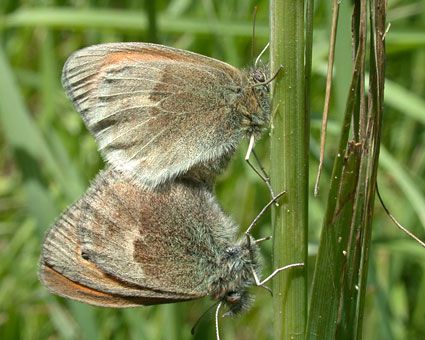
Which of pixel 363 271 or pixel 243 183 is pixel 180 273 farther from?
pixel 243 183

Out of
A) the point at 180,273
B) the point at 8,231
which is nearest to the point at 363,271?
the point at 180,273

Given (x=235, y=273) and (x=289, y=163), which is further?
(x=235, y=273)

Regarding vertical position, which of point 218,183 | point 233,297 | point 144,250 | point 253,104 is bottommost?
point 233,297

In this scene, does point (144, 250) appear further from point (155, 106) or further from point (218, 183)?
point (218, 183)

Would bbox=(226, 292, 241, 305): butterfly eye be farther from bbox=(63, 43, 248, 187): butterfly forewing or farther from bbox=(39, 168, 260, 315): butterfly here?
bbox=(63, 43, 248, 187): butterfly forewing

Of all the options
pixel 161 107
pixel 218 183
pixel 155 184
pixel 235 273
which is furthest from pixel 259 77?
pixel 218 183

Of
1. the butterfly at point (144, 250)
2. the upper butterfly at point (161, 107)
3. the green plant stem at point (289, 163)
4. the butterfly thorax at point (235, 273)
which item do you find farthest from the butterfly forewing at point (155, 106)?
the green plant stem at point (289, 163)

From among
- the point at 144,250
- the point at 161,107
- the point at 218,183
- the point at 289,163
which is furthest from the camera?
the point at 218,183
